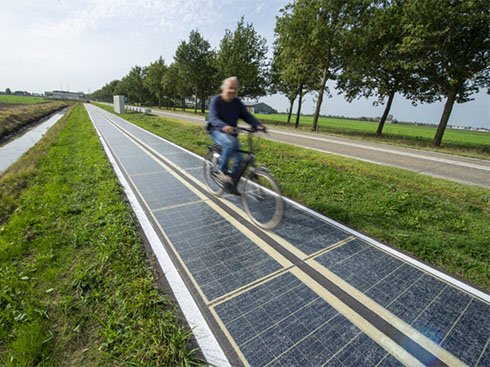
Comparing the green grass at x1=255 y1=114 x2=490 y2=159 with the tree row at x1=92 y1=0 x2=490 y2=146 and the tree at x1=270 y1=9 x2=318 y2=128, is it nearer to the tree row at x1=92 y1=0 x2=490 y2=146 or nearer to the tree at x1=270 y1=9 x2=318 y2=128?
the tree row at x1=92 y1=0 x2=490 y2=146

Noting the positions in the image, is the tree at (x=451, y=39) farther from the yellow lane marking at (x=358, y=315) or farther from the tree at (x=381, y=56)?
the yellow lane marking at (x=358, y=315)

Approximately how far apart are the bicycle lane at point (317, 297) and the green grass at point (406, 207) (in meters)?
0.42

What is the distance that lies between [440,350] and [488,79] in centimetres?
2103

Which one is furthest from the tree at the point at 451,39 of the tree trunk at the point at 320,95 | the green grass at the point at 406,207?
the green grass at the point at 406,207

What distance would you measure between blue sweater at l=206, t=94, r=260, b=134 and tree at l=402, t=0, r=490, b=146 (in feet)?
54.8

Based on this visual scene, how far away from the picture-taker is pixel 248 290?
2.46m

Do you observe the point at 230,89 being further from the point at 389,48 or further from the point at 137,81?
the point at 137,81

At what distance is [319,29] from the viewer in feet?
60.7

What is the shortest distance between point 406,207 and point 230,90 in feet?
13.2

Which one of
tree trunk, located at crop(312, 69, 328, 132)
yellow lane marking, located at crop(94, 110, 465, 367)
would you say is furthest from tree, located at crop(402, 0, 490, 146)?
yellow lane marking, located at crop(94, 110, 465, 367)

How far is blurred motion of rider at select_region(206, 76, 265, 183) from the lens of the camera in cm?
391

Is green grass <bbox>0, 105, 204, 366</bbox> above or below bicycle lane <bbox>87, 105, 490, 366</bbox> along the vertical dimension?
below

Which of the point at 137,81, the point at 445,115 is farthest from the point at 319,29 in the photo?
the point at 137,81

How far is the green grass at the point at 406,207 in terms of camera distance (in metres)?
3.17
